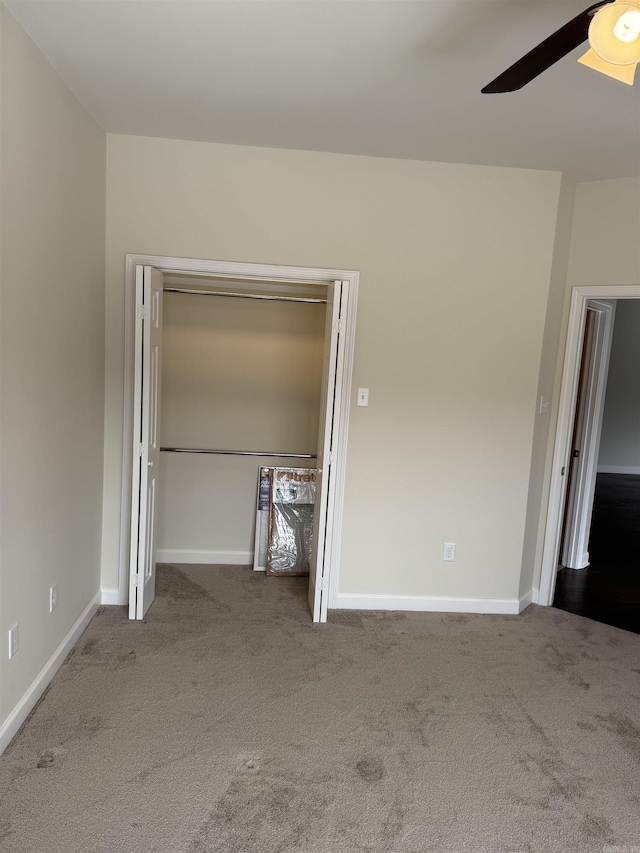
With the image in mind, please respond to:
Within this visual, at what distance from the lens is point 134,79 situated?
2.55 meters

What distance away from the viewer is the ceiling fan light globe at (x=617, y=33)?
1431 mm

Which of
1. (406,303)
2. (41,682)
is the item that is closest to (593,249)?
(406,303)

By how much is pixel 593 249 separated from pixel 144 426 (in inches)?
111

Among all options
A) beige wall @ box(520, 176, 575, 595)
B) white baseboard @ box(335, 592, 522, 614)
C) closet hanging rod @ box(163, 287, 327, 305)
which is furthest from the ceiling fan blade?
white baseboard @ box(335, 592, 522, 614)

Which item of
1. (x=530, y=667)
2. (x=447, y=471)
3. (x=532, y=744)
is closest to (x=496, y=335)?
(x=447, y=471)

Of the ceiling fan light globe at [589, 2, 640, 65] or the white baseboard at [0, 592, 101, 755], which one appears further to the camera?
the white baseboard at [0, 592, 101, 755]

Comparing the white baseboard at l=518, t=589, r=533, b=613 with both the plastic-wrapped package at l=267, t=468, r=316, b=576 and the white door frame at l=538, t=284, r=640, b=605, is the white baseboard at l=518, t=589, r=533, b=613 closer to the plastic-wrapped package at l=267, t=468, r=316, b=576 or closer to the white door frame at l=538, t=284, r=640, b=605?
the white door frame at l=538, t=284, r=640, b=605

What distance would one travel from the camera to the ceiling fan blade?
1466 mm

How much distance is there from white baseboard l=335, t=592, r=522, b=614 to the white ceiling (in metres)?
2.56

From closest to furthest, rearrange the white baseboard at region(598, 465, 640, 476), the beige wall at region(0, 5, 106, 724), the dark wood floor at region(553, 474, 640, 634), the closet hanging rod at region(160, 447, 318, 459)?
the beige wall at region(0, 5, 106, 724), the dark wood floor at region(553, 474, 640, 634), the closet hanging rod at region(160, 447, 318, 459), the white baseboard at region(598, 465, 640, 476)

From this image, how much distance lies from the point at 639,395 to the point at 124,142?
832 cm

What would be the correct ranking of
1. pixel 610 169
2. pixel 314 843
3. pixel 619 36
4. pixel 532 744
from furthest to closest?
pixel 610 169
pixel 532 744
pixel 314 843
pixel 619 36

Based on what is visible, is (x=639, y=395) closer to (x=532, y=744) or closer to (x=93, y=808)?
(x=532, y=744)

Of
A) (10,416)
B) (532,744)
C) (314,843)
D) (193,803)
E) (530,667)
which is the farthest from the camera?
(530,667)
